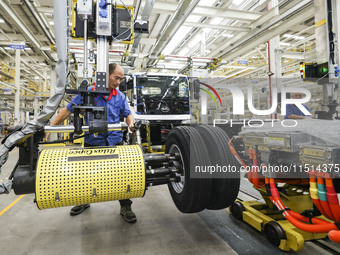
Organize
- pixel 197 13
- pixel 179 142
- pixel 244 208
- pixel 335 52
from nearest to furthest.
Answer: pixel 179 142 → pixel 244 208 → pixel 335 52 → pixel 197 13

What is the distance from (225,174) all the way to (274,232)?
0.67 meters

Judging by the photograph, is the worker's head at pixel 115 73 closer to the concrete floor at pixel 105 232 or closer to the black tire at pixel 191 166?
the black tire at pixel 191 166

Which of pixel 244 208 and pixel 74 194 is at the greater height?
pixel 74 194

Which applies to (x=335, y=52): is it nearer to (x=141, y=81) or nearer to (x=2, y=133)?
(x=141, y=81)

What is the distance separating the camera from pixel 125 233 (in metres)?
2.15

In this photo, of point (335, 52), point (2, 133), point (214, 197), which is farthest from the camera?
point (2, 133)

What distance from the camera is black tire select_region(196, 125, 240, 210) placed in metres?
1.86

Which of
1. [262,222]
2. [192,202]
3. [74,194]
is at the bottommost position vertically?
[262,222]

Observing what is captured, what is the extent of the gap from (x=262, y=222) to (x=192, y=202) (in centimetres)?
75

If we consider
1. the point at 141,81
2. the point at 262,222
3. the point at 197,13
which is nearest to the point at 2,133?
the point at 141,81

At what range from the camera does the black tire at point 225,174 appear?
186cm

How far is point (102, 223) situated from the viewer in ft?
7.80

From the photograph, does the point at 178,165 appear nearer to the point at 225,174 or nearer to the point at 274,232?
the point at 225,174

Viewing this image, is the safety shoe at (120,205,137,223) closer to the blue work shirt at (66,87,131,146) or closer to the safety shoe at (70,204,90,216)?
the safety shoe at (70,204,90,216)
